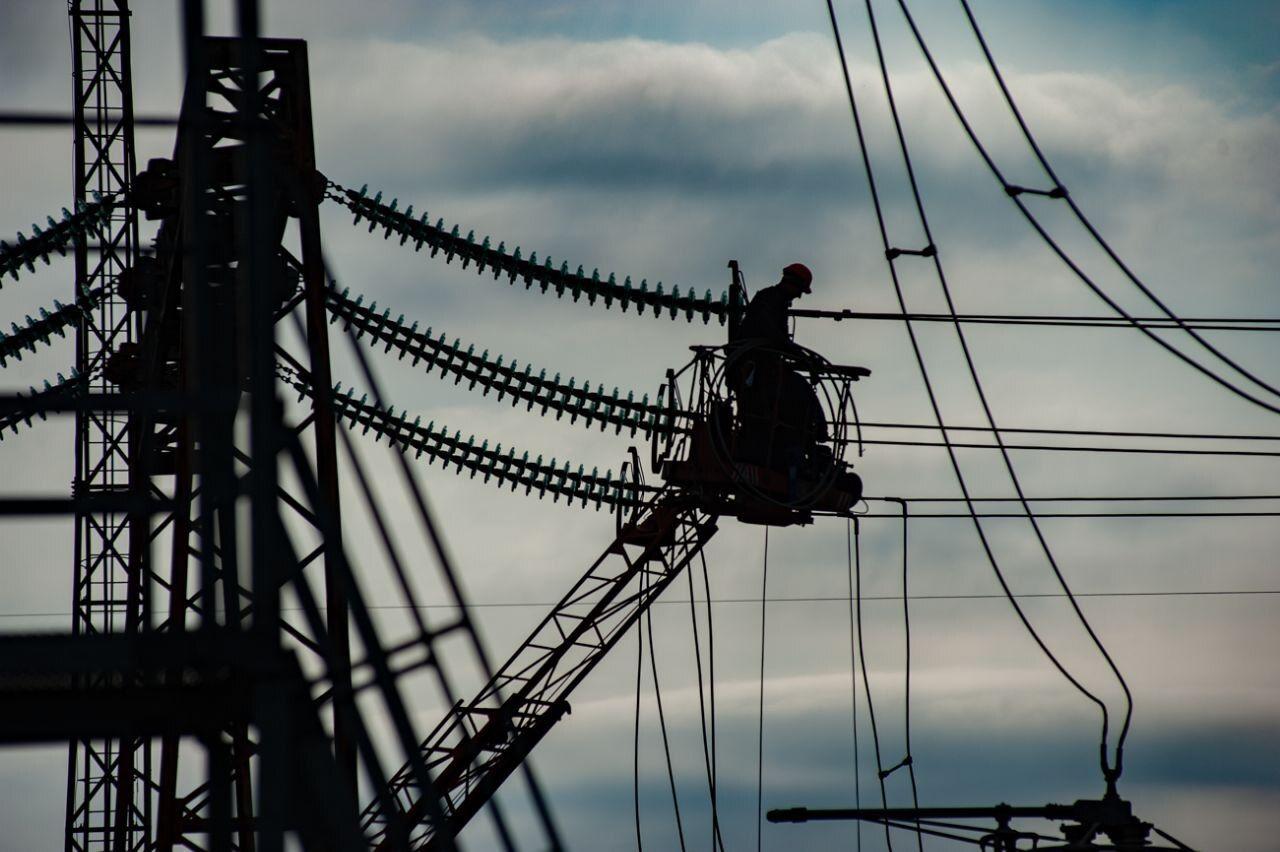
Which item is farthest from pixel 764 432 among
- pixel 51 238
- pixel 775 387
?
pixel 51 238

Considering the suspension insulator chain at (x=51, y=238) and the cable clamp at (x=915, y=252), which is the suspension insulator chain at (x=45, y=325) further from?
the cable clamp at (x=915, y=252)

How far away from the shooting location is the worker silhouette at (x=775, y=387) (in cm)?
1953

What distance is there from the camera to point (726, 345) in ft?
63.8

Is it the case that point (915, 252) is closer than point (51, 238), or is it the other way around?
point (915, 252)

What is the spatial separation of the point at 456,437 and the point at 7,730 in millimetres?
17618

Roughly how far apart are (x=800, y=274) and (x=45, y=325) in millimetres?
10867

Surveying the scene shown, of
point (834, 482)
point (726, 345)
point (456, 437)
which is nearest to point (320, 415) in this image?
point (726, 345)

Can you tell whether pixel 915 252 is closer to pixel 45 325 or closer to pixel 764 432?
pixel 764 432

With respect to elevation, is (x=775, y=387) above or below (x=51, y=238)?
below

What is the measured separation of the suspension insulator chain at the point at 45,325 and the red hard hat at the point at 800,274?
32.8ft

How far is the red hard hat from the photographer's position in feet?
65.1

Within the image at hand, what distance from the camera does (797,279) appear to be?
19.9 meters

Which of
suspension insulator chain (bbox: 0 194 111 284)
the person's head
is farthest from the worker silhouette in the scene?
suspension insulator chain (bbox: 0 194 111 284)

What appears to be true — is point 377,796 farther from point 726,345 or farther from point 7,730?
point 726,345
